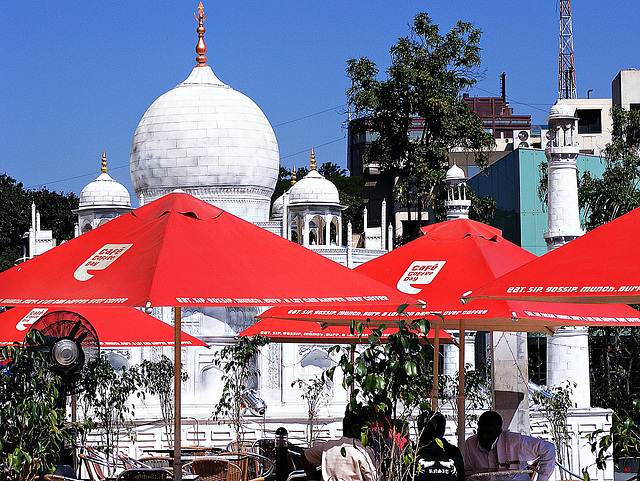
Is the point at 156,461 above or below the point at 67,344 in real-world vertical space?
below

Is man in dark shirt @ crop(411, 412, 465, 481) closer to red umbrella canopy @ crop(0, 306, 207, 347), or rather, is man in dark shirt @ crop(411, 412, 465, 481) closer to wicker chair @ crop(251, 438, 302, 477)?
wicker chair @ crop(251, 438, 302, 477)

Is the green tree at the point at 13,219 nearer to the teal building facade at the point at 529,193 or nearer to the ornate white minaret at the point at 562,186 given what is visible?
the teal building facade at the point at 529,193

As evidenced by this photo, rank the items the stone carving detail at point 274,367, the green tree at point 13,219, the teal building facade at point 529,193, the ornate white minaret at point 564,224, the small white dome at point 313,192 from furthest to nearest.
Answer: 1. the green tree at point 13,219
2. the teal building facade at point 529,193
3. the small white dome at point 313,192
4. the stone carving detail at point 274,367
5. the ornate white minaret at point 564,224

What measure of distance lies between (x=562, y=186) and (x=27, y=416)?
14499mm

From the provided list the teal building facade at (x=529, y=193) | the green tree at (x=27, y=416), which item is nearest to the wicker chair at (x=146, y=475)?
the green tree at (x=27, y=416)

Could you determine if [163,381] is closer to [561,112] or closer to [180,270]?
[561,112]

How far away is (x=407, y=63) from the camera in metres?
32.7

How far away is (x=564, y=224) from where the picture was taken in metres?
19.3

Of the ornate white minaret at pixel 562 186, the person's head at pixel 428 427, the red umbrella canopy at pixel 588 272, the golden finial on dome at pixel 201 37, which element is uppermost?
the golden finial on dome at pixel 201 37

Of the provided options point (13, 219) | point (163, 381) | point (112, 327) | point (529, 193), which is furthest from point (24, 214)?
point (112, 327)

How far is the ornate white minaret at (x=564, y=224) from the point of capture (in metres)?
18.8

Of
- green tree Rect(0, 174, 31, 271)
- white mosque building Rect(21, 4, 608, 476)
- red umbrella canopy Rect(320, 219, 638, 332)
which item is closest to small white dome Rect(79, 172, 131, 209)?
white mosque building Rect(21, 4, 608, 476)

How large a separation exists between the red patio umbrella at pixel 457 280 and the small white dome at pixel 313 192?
20.3 m

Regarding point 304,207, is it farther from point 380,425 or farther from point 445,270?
point 380,425
